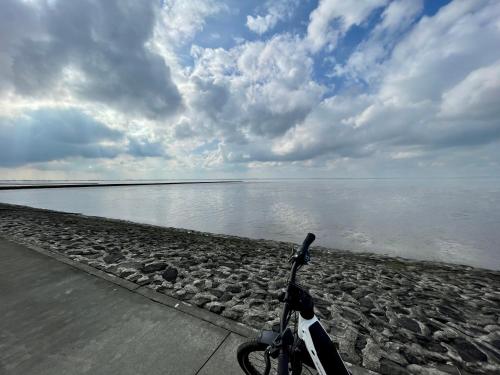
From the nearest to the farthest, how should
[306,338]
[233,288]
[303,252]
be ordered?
1. [306,338]
2. [303,252]
3. [233,288]

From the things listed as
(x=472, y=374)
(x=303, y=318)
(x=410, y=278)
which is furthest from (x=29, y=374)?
(x=410, y=278)

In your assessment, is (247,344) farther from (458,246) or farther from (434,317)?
(458,246)

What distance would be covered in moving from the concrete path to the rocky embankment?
677 millimetres

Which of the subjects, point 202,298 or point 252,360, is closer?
point 252,360

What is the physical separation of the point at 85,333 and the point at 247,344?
8.91 ft

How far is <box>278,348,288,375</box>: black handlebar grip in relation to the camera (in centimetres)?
223

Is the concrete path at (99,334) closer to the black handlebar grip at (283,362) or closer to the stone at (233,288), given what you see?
the black handlebar grip at (283,362)

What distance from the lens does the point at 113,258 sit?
22.7 ft

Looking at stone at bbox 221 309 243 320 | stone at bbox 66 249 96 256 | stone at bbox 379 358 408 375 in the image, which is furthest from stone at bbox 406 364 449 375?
stone at bbox 66 249 96 256

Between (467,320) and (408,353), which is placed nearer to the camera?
(408,353)

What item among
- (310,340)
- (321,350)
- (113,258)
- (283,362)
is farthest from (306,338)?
(113,258)

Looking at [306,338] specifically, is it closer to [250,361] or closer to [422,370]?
[250,361]

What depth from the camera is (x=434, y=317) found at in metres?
4.41

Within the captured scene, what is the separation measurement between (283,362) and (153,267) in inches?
200
